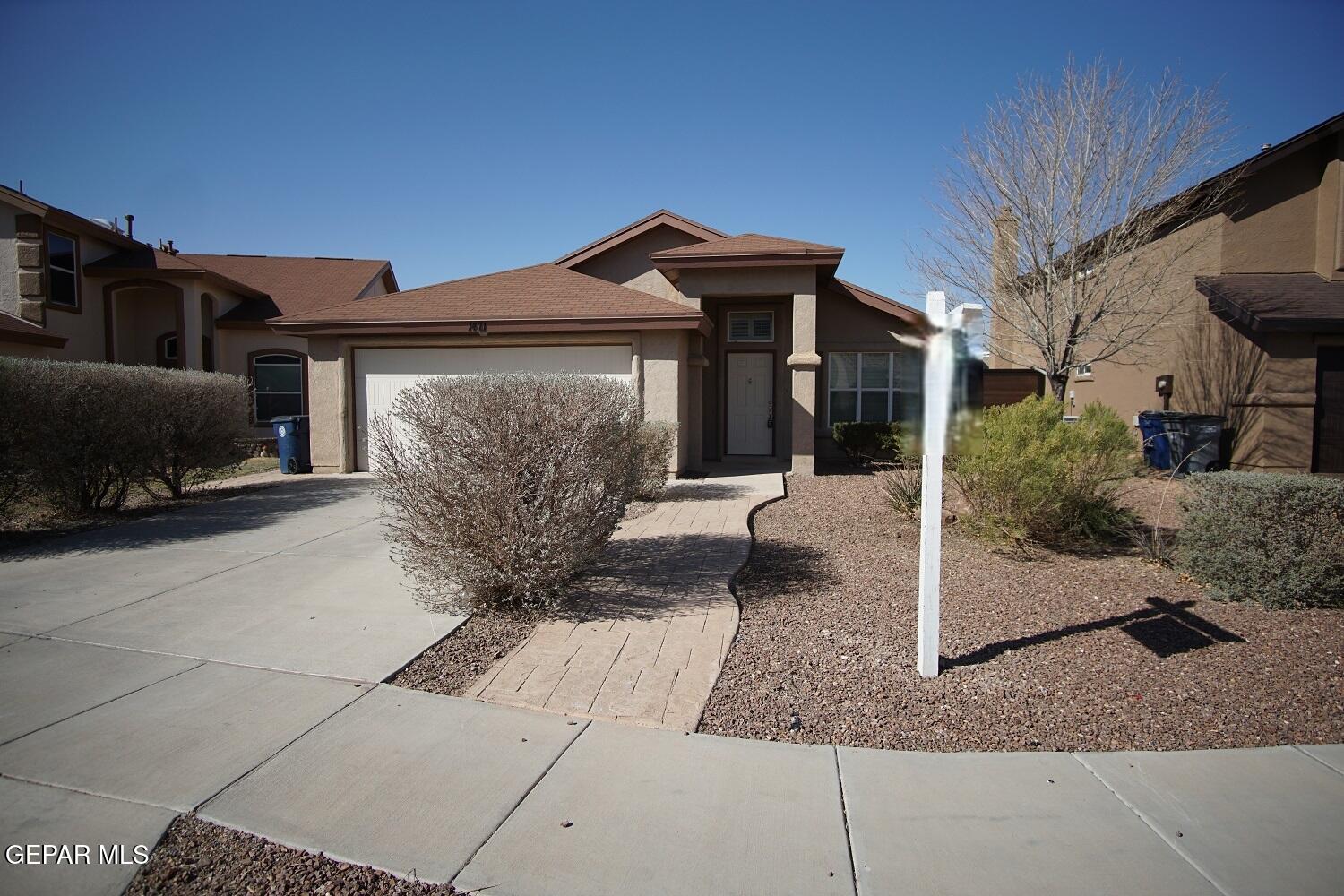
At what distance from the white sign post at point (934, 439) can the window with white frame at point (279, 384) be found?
64.8ft

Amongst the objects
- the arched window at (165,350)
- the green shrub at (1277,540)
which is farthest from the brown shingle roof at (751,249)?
the arched window at (165,350)

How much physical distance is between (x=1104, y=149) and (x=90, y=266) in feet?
73.8

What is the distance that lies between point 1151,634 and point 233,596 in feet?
22.9

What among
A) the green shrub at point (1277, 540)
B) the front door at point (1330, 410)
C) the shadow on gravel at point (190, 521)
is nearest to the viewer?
the green shrub at point (1277, 540)

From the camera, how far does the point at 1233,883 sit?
8.84ft

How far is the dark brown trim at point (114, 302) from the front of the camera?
61.3 ft

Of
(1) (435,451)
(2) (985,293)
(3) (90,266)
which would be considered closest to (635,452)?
(1) (435,451)

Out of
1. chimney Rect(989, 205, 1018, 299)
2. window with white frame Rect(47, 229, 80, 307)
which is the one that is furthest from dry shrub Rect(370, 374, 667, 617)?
window with white frame Rect(47, 229, 80, 307)

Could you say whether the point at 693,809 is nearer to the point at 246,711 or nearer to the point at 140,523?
the point at 246,711

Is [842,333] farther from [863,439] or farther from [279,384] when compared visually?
[279,384]

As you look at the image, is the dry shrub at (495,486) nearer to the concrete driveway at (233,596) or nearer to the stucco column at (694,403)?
the concrete driveway at (233,596)

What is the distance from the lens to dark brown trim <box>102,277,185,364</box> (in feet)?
61.3

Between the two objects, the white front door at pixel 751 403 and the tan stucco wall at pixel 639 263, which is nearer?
the white front door at pixel 751 403

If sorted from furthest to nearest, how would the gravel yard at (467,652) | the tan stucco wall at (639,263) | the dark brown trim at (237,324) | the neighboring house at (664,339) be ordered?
the dark brown trim at (237,324)
the tan stucco wall at (639,263)
the neighboring house at (664,339)
the gravel yard at (467,652)
